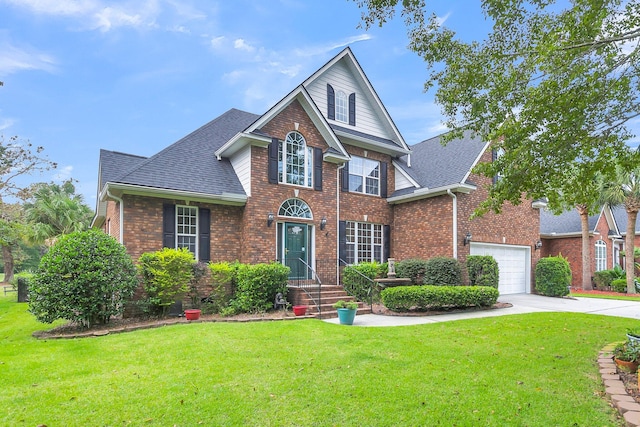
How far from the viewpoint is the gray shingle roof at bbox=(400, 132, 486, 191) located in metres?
14.4

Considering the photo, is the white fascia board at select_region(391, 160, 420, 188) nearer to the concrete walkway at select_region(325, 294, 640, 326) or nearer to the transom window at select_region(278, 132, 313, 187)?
the transom window at select_region(278, 132, 313, 187)

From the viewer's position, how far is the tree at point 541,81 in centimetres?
596

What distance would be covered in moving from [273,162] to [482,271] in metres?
8.66

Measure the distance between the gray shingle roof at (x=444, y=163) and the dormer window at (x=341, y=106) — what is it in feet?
10.7

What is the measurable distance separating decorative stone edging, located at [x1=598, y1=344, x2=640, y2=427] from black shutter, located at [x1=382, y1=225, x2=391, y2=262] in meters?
10.1

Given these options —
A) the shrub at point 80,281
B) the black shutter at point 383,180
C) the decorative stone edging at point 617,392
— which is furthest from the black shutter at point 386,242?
the shrub at point 80,281


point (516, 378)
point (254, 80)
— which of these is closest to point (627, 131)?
point (516, 378)

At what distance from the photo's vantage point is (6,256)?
30.5 meters

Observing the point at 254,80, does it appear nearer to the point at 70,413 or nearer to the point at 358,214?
the point at 358,214

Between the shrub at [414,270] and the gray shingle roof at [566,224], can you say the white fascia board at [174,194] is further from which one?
the gray shingle roof at [566,224]

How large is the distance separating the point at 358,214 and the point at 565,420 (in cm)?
1173

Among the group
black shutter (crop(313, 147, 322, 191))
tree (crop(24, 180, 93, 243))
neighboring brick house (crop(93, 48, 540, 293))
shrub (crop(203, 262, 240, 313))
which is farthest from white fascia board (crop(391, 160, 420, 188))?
tree (crop(24, 180, 93, 243))

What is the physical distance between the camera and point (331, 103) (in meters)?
15.7

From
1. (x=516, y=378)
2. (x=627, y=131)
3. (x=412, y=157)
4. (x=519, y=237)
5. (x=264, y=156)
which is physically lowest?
(x=516, y=378)
